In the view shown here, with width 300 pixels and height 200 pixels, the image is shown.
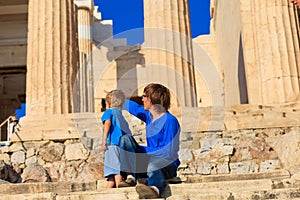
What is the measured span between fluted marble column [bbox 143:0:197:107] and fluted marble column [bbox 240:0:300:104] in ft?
6.05

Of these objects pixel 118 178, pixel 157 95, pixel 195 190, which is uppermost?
pixel 157 95

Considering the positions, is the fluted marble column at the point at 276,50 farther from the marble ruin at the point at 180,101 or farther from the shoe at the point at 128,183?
the shoe at the point at 128,183

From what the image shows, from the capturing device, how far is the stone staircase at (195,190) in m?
4.38

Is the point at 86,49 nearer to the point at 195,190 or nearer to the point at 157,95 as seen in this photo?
the point at 157,95

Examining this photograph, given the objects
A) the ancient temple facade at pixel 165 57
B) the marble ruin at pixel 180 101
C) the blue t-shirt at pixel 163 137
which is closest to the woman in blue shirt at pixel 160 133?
the blue t-shirt at pixel 163 137

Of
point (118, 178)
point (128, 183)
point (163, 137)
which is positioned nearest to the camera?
point (163, 137)

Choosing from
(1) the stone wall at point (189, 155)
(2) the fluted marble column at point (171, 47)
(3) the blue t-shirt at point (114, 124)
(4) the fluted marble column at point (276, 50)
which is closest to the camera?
(3) the blue t-shirt at point (114, 124)

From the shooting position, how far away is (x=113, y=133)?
5484 mm

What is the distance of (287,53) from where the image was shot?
12.8 m

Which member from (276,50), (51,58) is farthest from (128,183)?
(276,50)

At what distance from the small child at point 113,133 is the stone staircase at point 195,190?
0.31 m

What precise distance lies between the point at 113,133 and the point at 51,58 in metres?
8.01

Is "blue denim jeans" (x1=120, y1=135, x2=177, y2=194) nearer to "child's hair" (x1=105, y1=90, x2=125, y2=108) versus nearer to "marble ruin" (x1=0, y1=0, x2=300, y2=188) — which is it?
"child's hair" (x1=105, y1=90, x2=125, y2=108)

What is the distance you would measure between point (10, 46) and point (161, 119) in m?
20.1
